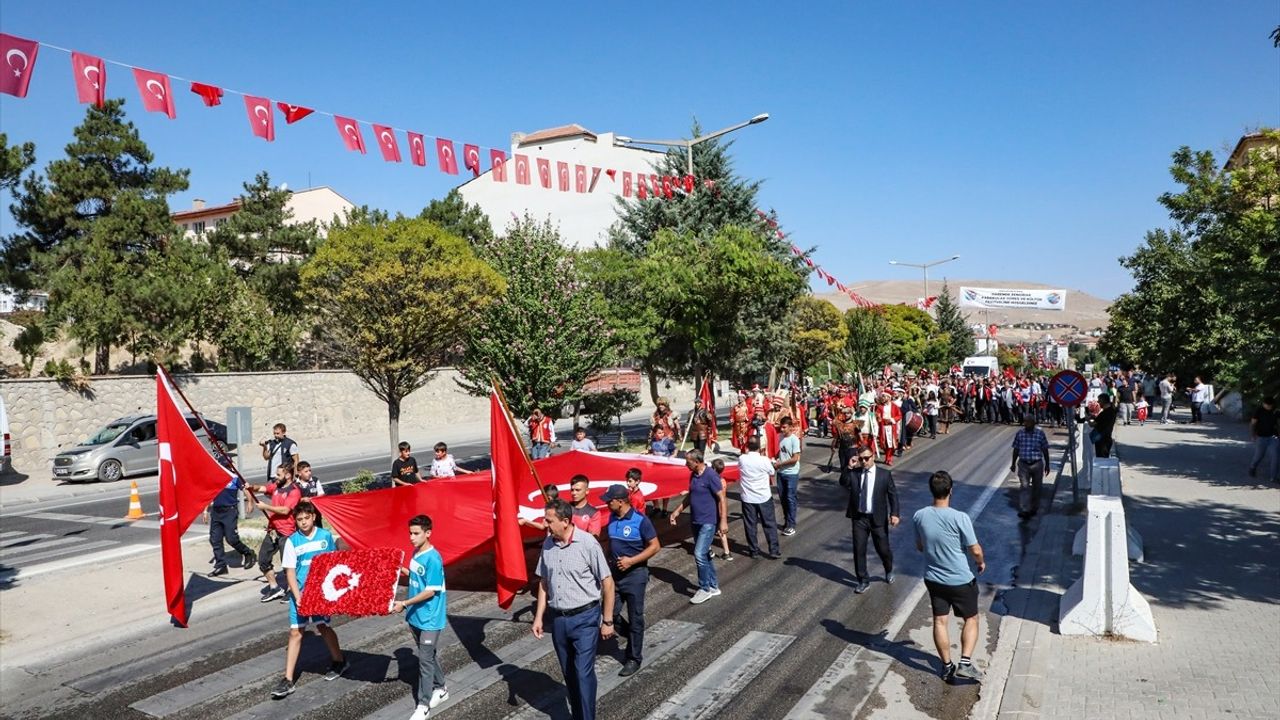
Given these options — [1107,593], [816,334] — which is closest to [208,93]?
[1107,593]

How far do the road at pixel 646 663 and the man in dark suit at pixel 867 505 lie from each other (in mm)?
462

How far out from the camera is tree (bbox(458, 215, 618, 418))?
18.7m

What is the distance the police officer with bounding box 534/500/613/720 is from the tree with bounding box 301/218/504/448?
12.1m

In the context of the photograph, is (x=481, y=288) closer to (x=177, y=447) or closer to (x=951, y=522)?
(x=177, y=447)

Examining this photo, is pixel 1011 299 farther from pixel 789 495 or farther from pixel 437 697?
pixel 437 697

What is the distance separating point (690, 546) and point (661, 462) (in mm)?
1351

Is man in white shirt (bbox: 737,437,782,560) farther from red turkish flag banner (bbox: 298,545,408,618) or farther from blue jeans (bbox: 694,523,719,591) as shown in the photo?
red turkish flag banner (bbox: 298,545,408,618)

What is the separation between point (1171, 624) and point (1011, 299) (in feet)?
324

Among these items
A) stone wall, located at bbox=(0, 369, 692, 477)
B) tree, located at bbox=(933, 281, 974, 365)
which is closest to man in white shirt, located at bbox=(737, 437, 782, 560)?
stone wall, located at bbox=(0, 369, 692, 477)

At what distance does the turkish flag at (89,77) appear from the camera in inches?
440

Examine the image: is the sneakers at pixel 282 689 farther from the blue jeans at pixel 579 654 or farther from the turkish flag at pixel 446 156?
the turkish flag at pixel 446 156

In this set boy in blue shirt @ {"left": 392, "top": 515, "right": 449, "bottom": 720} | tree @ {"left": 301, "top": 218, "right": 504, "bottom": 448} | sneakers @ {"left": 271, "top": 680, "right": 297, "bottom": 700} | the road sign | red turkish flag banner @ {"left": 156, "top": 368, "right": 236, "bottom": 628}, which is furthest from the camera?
tree @ {"left": 301, "top": 218, "right": 504, "bottom": 448}

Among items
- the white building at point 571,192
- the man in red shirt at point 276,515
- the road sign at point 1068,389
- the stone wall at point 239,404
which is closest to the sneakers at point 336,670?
the man in red shirt at point 276,515

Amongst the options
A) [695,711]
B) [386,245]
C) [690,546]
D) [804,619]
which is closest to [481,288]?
[386,245]
